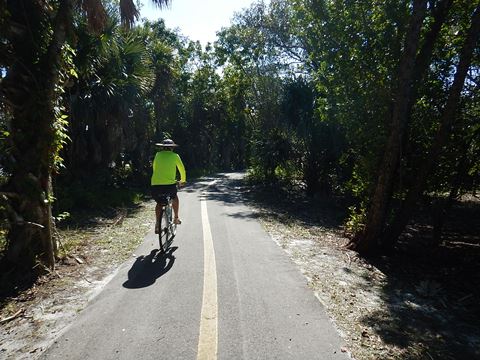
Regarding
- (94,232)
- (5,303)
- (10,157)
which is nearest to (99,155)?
(94,232)

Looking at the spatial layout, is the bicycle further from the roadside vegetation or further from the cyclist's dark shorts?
the roadside vegetation

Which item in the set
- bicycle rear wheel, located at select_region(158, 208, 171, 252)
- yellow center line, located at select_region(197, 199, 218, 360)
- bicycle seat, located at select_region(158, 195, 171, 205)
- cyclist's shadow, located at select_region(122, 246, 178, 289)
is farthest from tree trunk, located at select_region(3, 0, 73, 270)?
yellow center line, located at select_region(197, 199, 218, 360)

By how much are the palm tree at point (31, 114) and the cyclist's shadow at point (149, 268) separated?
1.39 meters

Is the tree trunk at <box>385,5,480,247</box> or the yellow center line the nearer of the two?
the yellow center line

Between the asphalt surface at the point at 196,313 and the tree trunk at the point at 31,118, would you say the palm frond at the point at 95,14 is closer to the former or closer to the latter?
the tree trunk at the point at 31,118

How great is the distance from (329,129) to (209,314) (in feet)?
43.3

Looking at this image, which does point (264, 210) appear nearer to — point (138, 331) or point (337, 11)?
point (337, 11)

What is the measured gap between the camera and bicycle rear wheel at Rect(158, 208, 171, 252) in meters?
6.90

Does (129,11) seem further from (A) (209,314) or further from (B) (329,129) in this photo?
(B) (329,129)

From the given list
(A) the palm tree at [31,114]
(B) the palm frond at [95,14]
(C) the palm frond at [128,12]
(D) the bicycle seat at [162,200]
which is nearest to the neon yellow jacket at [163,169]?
(D) the bicycle seat at [162,200]

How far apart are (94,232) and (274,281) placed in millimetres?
5250

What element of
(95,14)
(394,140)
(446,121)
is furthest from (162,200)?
(446,121)

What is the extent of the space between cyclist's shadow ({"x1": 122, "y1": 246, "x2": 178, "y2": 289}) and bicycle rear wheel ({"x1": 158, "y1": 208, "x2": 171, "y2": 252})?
0.43 ft

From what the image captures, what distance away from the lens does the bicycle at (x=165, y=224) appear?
6971mm
